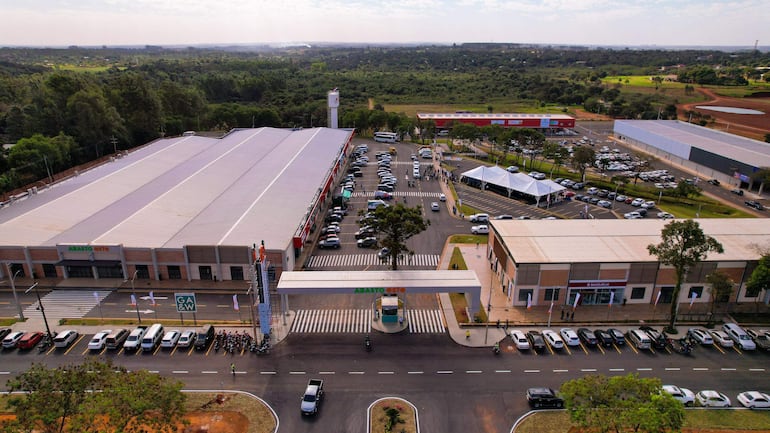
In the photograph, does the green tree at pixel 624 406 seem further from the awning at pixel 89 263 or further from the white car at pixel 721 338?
the awning at pixel 89 263

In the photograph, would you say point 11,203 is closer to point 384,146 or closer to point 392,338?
point 392,338

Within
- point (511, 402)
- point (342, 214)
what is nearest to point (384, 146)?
point (342, 214)

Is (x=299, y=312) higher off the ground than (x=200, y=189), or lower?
lower

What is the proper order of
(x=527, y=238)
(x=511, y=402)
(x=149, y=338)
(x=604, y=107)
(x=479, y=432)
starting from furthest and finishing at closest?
(x=604, y=107) → (x=527, y=238) → (x=149, y=338) → (x=511, y=402) → (x=479, y=432)

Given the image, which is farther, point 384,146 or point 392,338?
point 384,146

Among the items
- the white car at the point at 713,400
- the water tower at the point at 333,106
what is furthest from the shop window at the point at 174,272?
the water tower at the point at 333,106

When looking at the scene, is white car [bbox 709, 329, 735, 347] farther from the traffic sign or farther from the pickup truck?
the traffic sign
